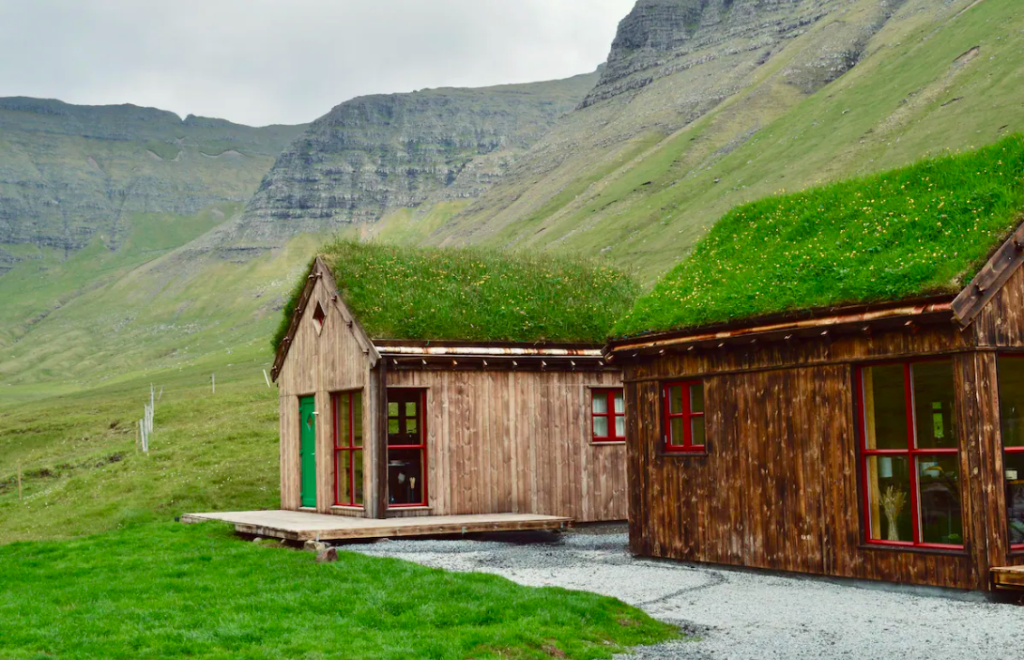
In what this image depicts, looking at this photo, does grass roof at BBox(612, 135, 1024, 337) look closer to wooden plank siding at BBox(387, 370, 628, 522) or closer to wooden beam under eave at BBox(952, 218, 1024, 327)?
wooden beam under eave at BBox(952, 218, 1024, 327)

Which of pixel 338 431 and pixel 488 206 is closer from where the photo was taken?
pixel 338 431

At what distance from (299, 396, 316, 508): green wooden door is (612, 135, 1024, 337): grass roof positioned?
9184 mm

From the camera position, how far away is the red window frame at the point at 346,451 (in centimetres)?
2230

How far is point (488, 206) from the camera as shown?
632 ft

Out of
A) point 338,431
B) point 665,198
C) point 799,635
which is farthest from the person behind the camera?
point 665,198

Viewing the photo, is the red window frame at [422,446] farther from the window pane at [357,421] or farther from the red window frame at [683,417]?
the red window frame at [683,417]

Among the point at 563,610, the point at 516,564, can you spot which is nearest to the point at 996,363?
the point at 563,610

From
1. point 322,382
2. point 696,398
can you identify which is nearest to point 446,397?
point 322,382

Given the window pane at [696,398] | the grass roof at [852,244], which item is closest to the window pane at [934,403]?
the grass roof at [852,244]

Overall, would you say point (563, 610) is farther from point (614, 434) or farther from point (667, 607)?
point (614, 434)

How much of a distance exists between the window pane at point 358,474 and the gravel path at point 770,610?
13.1ft

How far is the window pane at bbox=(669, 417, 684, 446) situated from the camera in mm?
17078

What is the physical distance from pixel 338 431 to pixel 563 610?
1203cm

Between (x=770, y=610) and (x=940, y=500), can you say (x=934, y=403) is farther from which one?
(x=770, y=610)
